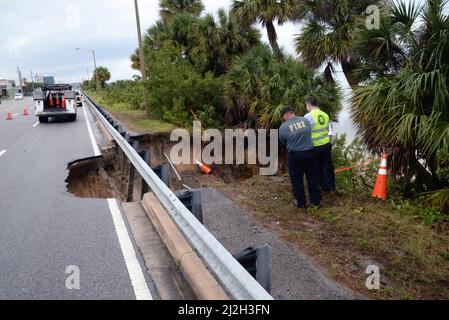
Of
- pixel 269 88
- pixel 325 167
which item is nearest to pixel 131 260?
pixel 325 167

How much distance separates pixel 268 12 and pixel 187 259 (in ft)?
55.7

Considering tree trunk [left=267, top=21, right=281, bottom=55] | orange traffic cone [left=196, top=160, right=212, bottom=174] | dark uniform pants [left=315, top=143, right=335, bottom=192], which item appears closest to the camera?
dark uniform pants [left=315, top=143, right=335, bottom=192]

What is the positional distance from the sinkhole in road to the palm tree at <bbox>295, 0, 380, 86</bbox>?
25.0 ft

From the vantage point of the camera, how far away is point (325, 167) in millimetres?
7082

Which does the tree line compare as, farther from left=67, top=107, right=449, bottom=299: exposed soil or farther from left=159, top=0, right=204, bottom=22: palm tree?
left=67, top=107, right=449, bottom=299: exposed soil

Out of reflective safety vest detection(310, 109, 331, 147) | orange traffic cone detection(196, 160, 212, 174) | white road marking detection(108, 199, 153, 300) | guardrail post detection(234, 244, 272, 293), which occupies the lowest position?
orange traffic cone detection(196, 160, 212, 174)

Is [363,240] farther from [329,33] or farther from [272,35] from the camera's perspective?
[272,35]

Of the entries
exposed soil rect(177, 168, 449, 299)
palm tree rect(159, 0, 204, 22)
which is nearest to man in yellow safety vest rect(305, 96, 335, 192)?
exposed soil rect(177, 168, 449, 299)

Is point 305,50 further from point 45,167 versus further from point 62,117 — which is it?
point 62,117

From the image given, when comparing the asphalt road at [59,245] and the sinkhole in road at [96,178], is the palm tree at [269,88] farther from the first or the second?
the asphalt road at [59,245]

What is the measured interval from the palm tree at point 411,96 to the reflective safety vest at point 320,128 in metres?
0.87

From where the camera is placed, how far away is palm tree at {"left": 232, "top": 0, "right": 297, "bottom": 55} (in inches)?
716

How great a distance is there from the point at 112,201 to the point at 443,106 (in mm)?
5813

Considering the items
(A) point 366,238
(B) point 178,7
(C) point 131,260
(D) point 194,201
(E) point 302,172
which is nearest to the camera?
(C) point 131,260
